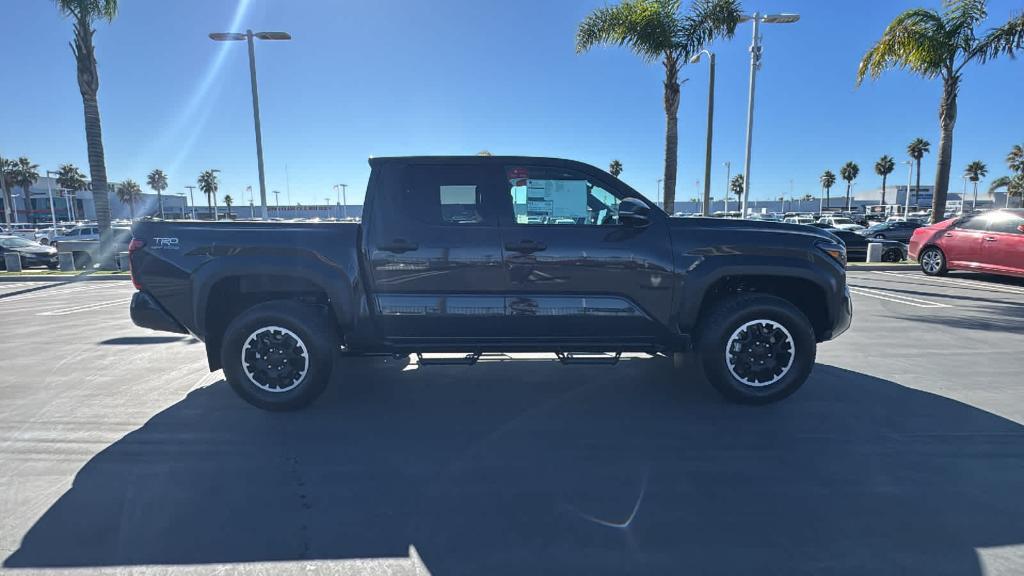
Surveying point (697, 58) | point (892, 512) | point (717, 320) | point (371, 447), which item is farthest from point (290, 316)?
point (697, 58)

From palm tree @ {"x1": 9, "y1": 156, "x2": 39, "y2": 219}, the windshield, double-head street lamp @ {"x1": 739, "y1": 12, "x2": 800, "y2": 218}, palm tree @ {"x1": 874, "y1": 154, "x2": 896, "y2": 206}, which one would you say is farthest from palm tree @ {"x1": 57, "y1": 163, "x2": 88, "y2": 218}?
palm tree @ {"x1": 874, "y1": 154, "x2": 896, "y2": 206}

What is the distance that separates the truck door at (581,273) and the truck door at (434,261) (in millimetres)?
158

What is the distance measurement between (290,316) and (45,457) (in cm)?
177

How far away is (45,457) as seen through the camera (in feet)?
11.0

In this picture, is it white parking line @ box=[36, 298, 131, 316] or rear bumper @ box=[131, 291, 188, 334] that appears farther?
white parking line @ box=[36, 298, 131, 316]

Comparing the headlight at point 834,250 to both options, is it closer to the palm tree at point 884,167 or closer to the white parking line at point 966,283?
the white parking line at point 966,283

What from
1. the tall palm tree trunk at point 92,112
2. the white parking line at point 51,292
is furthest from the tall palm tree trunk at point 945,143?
the tall palm tree trunk at point 92,112

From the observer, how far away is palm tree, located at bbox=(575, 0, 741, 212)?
12508mm

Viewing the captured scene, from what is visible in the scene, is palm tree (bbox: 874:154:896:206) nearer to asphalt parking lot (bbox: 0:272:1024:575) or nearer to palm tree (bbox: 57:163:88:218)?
asphalt parking lot (bbox: 0:272:1024:575)

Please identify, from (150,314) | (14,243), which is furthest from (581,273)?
(14,243)

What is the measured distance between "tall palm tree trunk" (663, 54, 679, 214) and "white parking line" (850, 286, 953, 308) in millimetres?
4805

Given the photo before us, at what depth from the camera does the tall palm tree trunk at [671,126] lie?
13.1 m

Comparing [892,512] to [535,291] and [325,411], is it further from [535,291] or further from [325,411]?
[325,411]

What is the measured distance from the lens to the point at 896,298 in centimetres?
936
